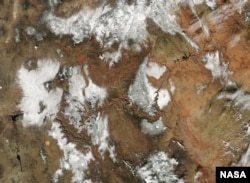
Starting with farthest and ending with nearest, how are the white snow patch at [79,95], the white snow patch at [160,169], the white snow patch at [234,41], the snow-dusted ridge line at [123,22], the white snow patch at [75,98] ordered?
the white snow patch at [75,98] < the white snow patch at [79,95] < the snow-dusted ridge line at [123,22] < the white snow patch at [160,169] < the white snow patch at [234,41]

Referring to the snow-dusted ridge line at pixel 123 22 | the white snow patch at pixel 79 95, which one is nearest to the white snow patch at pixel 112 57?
the snow-dusted ridge line at pixel 123 22

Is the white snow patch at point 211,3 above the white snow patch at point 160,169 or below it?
above

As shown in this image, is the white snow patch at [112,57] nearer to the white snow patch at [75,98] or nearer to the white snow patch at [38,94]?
the white snow patch at [75,98]

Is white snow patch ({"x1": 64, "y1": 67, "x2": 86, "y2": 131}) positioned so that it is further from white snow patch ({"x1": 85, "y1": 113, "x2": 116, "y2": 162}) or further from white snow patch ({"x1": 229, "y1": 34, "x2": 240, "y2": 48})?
white snow patch ({"x1": 229, "y1": 34, "x2": 240, "y2": 48})

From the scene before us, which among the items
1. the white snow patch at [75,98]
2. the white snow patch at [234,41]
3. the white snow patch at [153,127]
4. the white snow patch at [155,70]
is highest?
Result: the white snow patch at [234,41]

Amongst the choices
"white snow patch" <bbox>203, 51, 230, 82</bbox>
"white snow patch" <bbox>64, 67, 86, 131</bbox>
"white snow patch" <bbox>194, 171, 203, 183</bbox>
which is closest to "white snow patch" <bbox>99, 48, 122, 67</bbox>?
"white snow patch" <bbox>64, 67, 86, 131</bbox>

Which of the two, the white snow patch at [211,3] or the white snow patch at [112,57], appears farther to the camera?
the white snow patch at [112,57]
